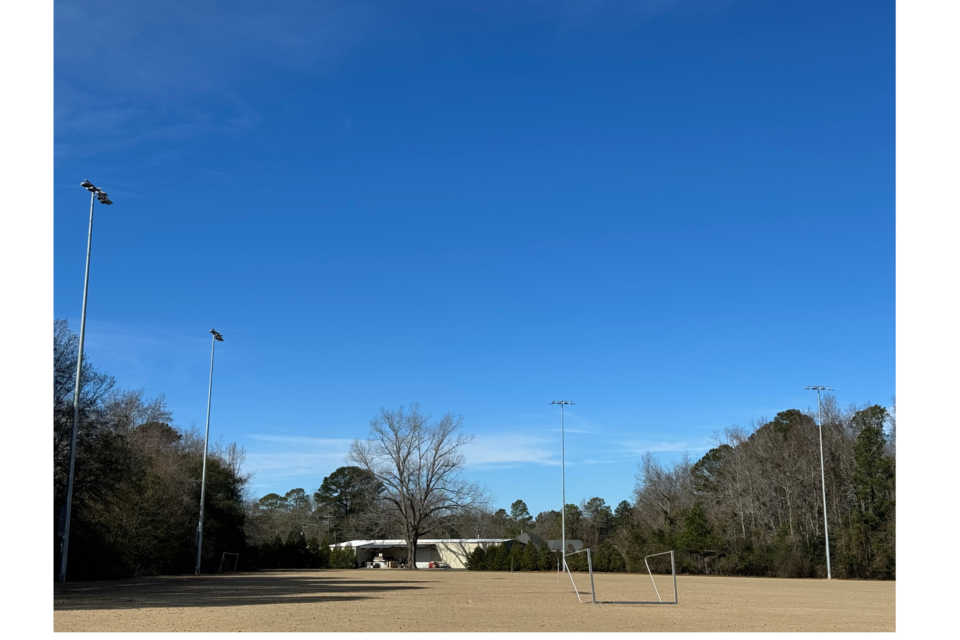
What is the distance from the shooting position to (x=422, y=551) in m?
78.2

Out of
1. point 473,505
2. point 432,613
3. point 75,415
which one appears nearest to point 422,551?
point 473,505

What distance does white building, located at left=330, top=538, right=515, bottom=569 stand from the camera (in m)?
73.7

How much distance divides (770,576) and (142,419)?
46.4m

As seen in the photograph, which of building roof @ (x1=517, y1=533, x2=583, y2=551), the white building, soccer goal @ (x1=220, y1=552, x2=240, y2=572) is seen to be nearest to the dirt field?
soccer goal @ (x1=220, y1=552, x2=240, y2=572)

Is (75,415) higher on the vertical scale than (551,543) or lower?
higher

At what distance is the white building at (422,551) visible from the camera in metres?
73.7

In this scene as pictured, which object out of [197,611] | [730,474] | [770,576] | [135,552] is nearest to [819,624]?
[197,611]

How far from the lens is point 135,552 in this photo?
41.9 metres

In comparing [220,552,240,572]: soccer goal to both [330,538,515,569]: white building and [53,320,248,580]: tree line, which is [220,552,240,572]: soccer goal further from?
[330,538,515,569]: white building

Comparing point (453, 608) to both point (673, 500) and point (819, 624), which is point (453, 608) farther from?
point (673, 500)

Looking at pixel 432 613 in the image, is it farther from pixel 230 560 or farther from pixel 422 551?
pixel 422 551

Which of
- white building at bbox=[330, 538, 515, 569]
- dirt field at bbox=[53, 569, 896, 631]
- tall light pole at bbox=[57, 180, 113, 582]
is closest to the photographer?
dirt field at bbox=[53, 569, 896, 631]
